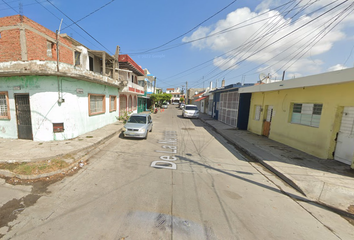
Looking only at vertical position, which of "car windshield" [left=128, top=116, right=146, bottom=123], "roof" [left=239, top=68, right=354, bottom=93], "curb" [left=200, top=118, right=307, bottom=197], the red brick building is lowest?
"curb" [left=200, top=118, right=307, bottom=197]

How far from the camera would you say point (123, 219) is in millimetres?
2832

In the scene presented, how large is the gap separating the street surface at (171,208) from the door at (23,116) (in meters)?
5.04

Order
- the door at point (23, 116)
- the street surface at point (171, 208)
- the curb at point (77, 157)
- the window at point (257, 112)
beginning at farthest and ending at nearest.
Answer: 1. the window at point (257, 112)
2. the door at point (23, 116)
3. the curb at point (77, 157)
4. the street surface at point (171, 208)

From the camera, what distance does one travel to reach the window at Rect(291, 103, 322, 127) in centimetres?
680

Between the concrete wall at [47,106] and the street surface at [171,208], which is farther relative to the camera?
the concrete wall at [47,106]

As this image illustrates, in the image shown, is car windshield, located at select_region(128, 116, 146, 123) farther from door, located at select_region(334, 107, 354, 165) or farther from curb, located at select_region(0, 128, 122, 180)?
door, located at select_region(334, 107, 354, 165)

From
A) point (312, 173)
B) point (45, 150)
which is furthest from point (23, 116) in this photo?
point (312, 173)

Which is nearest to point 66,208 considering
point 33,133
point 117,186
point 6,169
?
point 117,186

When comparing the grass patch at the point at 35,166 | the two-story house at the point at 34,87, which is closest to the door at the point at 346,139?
the grass patch at the point at 35,166

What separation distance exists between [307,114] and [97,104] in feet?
42.4

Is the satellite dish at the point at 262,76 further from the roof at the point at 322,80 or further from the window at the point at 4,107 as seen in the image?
the window at the point at 4,107

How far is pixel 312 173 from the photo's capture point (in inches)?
199

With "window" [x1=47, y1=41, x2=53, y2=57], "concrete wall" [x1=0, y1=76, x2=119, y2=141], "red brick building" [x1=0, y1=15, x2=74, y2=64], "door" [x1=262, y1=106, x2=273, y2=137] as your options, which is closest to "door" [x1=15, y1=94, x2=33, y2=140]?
"concrete wall" [x1=0, y1=76, x2=119, y2=141]

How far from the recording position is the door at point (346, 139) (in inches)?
221
